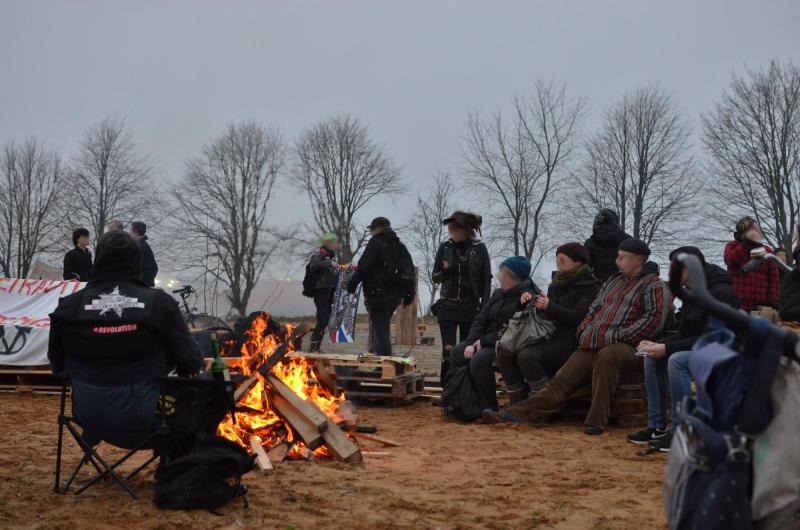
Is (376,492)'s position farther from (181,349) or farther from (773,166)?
(773,166)

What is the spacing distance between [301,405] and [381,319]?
12.0 feet

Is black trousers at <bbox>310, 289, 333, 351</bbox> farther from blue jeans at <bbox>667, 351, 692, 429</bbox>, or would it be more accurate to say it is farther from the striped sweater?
blue jeans at <bbox>667, 351, 692, 429</bbox>

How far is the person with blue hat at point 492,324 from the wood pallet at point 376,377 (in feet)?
2.83

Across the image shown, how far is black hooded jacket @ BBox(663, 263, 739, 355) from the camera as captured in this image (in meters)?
5.88

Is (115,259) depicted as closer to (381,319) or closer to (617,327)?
(617,327)

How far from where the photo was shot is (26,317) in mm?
10031

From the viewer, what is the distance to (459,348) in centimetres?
806

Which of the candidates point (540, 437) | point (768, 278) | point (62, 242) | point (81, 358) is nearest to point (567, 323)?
point (540, 437)

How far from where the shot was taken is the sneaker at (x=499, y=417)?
738 cm

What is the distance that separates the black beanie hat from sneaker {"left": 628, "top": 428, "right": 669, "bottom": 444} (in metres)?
4.29

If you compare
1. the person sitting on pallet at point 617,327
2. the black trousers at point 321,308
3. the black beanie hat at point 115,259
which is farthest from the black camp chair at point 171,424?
the black trousers at point 321,308

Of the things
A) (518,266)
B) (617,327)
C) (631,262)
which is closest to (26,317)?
(518,266)

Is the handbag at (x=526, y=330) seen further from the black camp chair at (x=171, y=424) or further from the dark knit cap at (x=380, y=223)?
the black camp chair at (x=171, y=424)

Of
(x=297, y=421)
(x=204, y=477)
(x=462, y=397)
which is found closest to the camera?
(x=204, y=477)
